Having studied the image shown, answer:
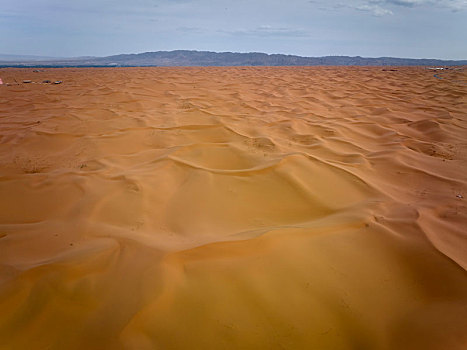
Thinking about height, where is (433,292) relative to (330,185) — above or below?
below

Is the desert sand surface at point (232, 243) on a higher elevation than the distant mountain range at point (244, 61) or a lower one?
lower

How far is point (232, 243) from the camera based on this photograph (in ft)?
4.14

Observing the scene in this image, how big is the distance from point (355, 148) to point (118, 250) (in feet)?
7.78

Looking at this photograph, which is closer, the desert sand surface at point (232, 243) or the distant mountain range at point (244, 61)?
the desert sand surface at point (232, 243)

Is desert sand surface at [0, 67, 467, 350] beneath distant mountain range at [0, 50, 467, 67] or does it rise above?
beneath

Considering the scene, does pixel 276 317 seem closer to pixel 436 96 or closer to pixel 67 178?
pixel 67 178

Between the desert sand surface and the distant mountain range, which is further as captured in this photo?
the distant mountain range

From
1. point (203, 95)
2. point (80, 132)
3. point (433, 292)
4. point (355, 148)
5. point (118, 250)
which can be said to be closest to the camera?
point (433, 292)

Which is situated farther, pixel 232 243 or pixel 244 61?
pixel 244 61

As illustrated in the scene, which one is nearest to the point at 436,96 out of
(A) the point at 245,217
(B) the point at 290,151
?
(B) the point at 290,151

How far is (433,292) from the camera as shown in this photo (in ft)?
3.45

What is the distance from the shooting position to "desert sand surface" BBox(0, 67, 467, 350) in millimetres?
909

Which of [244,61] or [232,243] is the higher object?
[244,61]

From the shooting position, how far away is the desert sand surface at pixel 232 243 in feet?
2.98
